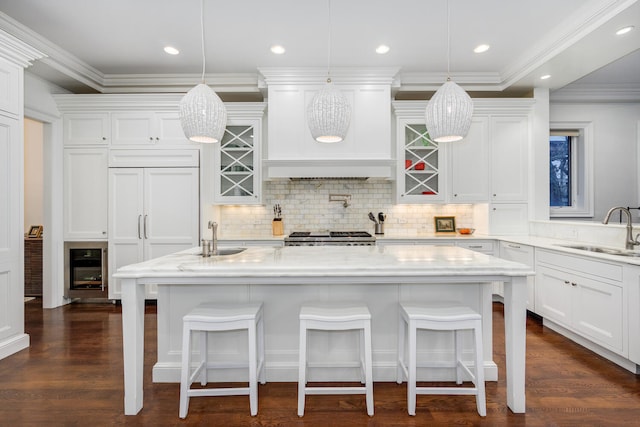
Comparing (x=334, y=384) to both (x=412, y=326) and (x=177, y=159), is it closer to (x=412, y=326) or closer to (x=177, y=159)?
(x=412, y=326)

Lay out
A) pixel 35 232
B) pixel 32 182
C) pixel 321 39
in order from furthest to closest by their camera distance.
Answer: pixel 32 182 < pixel 35 232 < pixel 321 39

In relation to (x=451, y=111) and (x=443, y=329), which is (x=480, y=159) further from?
(x=443, y=329)

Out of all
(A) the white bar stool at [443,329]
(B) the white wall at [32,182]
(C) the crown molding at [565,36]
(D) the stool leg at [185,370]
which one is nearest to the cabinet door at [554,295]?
(A) the white bar stool at [443,329]

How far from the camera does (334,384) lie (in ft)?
7.53

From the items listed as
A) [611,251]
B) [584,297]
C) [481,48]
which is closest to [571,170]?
[611,251]

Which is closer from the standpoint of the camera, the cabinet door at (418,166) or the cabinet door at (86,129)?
the cabinet door at (86,129)

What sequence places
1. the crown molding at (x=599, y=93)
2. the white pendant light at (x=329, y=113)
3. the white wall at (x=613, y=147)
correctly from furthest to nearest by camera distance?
the white wall at (x=613, y=147), the crown molding at (x=599, y=93), the white pendant light at (x=329, y=113)

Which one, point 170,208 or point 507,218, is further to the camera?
point 507,218

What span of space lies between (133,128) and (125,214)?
1.07 meters

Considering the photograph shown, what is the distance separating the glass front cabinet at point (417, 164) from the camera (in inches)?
178

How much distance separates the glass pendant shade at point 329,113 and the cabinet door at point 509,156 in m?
2.97

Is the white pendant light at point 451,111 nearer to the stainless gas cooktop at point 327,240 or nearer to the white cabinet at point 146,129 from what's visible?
the stainless gas cooktop at point 327,240

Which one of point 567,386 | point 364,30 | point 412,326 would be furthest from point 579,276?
point 364,30

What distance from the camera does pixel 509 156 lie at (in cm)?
453
